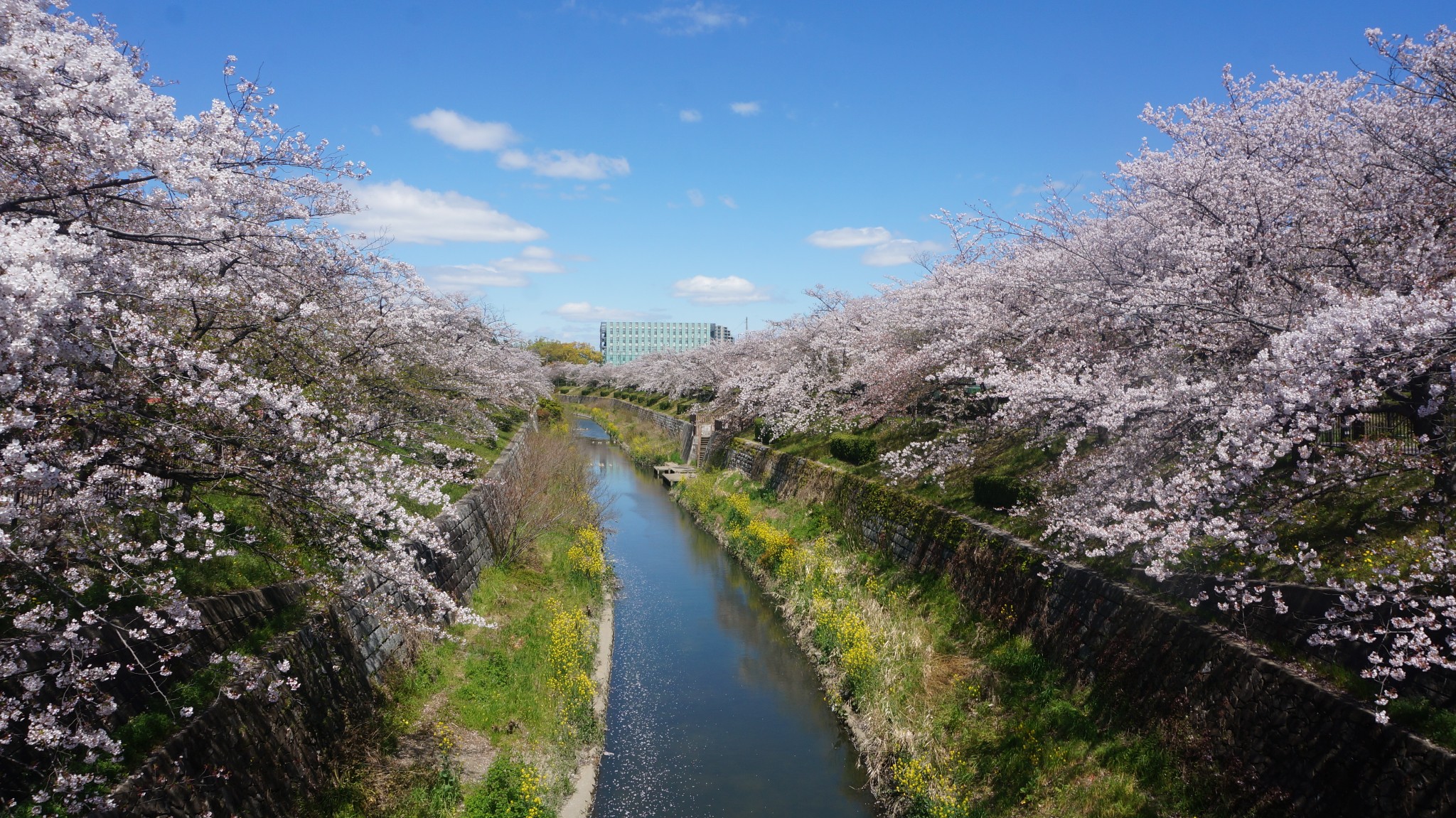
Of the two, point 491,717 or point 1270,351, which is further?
point 491,717

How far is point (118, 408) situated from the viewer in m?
4.69

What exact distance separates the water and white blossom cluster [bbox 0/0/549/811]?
469 cm

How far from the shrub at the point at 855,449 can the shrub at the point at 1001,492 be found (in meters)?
5.72

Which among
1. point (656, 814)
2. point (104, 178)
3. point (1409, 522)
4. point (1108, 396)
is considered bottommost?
point (656, 814)

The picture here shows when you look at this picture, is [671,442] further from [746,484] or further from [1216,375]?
[1216,375]

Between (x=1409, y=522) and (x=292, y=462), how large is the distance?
9.42m

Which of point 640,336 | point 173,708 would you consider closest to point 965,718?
point 173,708

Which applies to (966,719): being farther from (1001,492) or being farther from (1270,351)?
(1270,351)

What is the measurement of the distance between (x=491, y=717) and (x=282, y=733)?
3230 millimetres

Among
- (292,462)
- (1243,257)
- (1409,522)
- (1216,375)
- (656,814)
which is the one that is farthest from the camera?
(656,814)

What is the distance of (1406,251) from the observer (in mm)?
6758

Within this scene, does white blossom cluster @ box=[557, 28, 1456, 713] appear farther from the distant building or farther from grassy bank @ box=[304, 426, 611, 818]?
the distant building

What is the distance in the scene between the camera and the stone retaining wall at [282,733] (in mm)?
4680

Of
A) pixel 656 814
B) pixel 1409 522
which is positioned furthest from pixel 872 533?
pixel 1409 522
